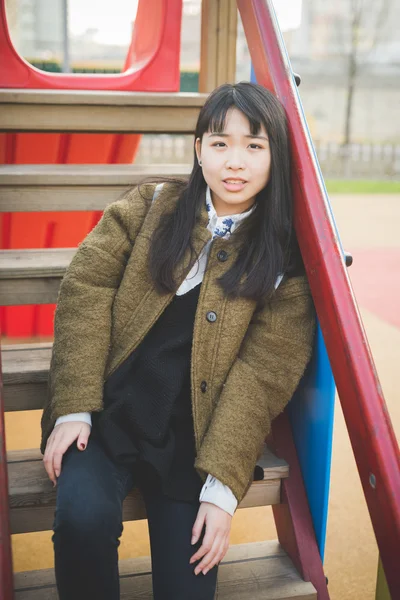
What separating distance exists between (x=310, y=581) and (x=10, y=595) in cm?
84

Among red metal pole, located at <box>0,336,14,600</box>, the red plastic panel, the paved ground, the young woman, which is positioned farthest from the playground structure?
the red plastic panel

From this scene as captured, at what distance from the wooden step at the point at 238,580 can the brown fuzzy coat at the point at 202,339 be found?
33cm

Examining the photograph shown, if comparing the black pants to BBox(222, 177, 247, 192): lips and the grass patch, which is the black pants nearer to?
BBox(222, 177, 247, 192): lips

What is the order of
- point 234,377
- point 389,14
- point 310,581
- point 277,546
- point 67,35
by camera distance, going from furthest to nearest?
point 389,14 → point 67,35 → point 277,546 → point 310,581 → point 234,377

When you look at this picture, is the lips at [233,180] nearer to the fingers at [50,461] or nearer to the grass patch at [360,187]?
the fingers at [50,461]

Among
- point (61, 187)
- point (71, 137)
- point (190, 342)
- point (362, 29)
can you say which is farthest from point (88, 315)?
point (362, 29)

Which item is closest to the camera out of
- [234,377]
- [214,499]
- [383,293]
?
[214,499]

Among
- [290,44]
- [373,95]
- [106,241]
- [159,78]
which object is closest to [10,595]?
[106,241]

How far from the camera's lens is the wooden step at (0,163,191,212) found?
241cm

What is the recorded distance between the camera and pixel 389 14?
76.1 feet

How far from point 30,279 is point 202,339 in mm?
681

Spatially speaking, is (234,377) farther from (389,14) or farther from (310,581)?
(389,14)

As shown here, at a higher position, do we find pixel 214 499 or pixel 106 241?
pixel 106 241

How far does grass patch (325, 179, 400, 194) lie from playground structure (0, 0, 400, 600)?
483 inches
